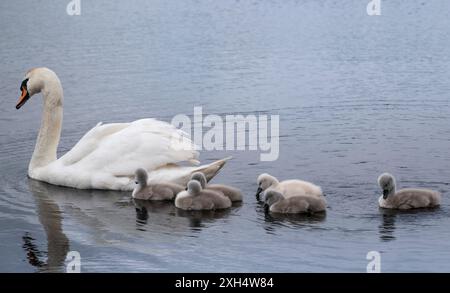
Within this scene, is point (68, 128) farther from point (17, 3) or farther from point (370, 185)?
point (17, 3)

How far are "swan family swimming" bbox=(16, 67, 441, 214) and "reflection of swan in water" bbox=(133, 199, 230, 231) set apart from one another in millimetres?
76

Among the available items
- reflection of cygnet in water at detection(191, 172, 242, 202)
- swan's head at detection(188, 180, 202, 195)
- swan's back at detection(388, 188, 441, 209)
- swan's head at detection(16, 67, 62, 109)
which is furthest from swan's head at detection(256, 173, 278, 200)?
swan's head at detection(16, 67, 62, 109)

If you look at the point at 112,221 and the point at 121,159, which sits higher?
the point at 121,159

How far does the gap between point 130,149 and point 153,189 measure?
2.35ft

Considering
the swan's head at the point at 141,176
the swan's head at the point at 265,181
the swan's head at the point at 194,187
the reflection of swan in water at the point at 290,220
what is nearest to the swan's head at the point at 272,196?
the reflection of swan in water at the point at 290,220

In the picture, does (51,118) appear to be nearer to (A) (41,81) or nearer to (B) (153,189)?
(A) (41,81)

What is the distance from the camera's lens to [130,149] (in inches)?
472

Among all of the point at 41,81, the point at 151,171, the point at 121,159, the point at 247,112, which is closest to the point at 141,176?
the point at 151,171

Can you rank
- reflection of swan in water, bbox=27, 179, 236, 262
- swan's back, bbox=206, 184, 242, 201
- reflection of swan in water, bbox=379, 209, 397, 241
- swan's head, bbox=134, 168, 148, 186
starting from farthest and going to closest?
swan's head, bbox=134, 168, 148, 186 → swan's back, bbox=206, 184, 242, 201 → reflection of swan in water, bbox=27, 179, 236, 262 → reflection of swan in water, bbox=379, 209, 397, 241

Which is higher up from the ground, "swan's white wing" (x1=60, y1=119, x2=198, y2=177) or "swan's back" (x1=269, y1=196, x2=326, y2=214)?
"swan's white wing" (x1=60, y1=119, x2=198, y2=177)

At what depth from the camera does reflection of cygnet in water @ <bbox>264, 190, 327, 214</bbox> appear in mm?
10648

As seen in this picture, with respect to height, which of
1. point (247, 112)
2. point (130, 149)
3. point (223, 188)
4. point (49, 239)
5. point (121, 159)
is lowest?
point (49, 239)

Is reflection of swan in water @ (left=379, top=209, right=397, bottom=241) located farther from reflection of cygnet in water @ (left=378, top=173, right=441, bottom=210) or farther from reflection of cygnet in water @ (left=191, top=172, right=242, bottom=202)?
reflection of cygnet in water @ (left=191, top=172, right=242, bottom=202)

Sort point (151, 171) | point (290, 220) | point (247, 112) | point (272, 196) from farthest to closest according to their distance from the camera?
point (247, 112) → point (151, 171) → point (272, 196) → point (290, 220)
